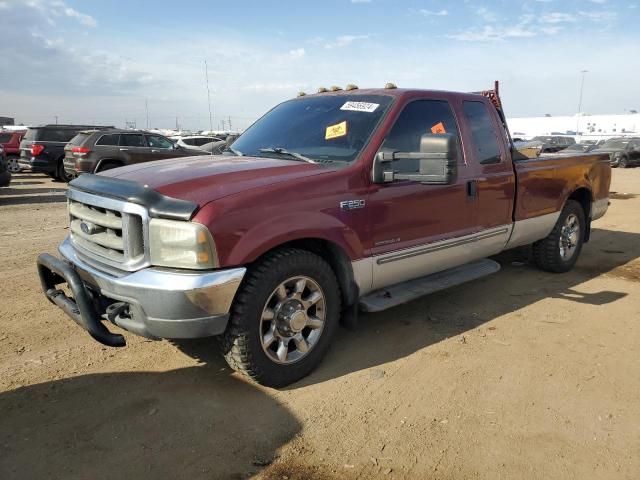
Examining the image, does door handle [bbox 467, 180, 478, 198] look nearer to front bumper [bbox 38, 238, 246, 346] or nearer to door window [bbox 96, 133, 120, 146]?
front bumper [bbox 38, 238, 246, 346]

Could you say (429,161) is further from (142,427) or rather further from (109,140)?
(109,140)

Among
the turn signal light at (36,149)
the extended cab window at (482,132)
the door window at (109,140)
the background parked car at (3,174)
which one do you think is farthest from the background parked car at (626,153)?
the background parked car at (3,174)

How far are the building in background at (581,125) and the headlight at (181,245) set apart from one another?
62860 mm

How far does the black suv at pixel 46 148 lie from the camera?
54.6 ft

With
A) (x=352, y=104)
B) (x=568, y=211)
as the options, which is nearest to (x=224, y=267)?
(x=352, y=104)

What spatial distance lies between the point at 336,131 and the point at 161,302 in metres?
1.91

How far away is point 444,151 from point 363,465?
1.98 m

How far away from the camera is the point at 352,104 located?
4195 mm

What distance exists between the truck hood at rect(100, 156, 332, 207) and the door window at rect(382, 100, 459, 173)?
2.19 ft

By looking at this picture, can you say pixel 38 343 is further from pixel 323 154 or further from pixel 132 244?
pixel 323 154

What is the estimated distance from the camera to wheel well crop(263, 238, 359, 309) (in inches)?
141

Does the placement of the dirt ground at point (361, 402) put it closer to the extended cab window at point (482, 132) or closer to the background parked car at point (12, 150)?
the extended cab window at point (482, 132)

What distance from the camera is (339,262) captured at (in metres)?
3.68

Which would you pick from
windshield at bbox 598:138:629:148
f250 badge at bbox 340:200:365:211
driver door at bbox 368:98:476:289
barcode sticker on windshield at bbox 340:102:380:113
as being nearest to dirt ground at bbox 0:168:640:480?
driver door at bbox 368:98:476:289
